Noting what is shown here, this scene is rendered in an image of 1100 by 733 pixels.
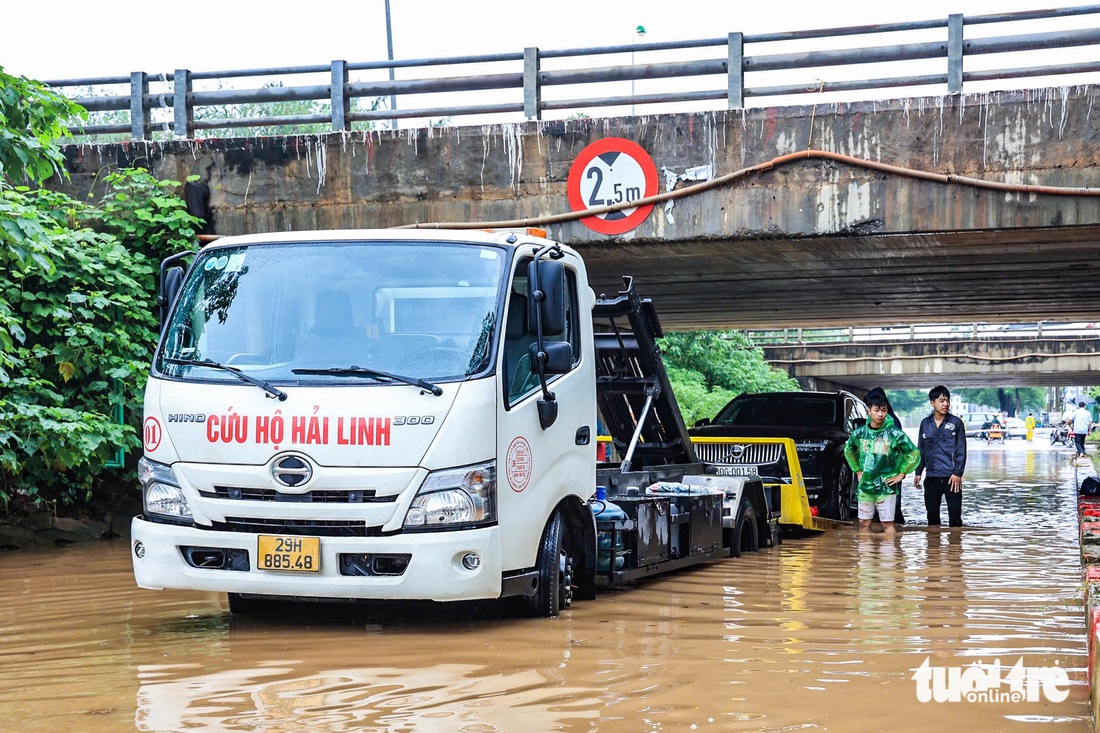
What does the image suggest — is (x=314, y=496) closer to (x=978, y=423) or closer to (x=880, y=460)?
(x=880, y=460)

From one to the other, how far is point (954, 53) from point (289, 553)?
9.35 metres

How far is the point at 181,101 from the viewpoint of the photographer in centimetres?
1532

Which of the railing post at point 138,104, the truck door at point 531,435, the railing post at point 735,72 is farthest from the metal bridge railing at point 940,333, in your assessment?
the truck door at point 531,435

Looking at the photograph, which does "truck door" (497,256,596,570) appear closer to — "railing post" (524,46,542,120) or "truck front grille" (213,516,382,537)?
"truck front grille" (213,516,382,537)

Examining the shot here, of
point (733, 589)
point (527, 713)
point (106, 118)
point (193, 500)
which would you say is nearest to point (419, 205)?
point (733, 589)

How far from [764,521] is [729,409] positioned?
16.0 ft

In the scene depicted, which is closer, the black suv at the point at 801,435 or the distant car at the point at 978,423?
the black suv at the point at 801,435

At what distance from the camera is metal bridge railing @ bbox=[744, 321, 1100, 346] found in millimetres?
40969

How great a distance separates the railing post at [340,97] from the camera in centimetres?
1494

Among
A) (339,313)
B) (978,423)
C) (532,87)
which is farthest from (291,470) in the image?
(978,423)

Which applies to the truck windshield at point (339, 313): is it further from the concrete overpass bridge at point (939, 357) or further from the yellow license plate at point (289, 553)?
the concrete overpass bridge at point (939, 357)

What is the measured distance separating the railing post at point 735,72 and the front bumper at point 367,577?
794cm

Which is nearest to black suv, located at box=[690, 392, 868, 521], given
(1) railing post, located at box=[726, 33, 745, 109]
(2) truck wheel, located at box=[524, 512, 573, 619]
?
(1) railing post, located at box=[726, 33, 745, 109]

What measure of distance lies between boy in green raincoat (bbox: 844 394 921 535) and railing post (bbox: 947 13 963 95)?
3253 millimetres
